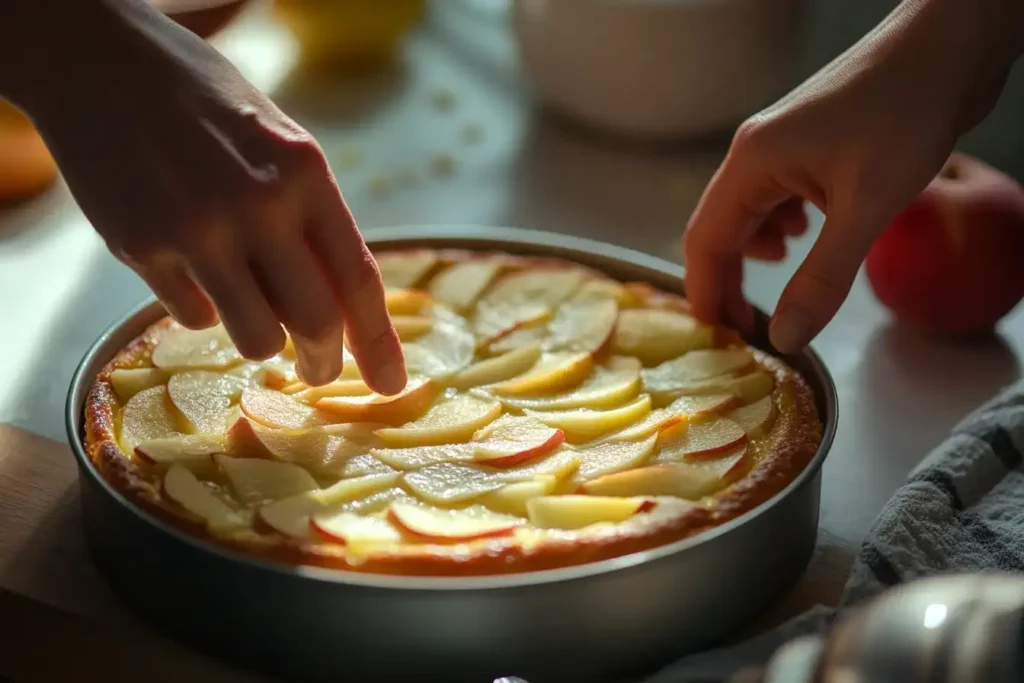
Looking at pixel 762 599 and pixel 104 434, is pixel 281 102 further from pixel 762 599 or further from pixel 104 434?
pixel 762 599

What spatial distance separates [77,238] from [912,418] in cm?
144

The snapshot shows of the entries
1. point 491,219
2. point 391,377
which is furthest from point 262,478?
point 491,219

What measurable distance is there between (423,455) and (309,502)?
0.16 meters

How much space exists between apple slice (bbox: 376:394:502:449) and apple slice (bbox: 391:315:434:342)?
0.52 ft

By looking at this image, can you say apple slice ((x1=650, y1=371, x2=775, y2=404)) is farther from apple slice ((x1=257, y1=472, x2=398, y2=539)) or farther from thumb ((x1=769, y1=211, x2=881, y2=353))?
apple slice ((x1=257, y1=472, x2=398, y2=539))

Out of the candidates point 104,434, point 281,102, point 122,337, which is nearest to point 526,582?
point 104,434

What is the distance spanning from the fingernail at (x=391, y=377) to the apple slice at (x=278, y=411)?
12 centimetres

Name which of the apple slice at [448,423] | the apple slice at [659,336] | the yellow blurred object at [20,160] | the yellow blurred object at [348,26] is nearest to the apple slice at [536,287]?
the apple slice at [659,336]

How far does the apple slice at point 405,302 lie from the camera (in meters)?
1.72

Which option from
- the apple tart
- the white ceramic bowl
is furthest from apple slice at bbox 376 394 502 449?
the white ceramic bowl

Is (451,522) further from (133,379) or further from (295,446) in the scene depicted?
(133,379)

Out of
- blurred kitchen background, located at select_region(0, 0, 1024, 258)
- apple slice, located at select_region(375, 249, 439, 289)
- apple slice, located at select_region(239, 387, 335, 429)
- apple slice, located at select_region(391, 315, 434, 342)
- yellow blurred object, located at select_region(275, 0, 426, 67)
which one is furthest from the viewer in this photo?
yellow blurred object, located at select_region(275, 0, 426, 67)

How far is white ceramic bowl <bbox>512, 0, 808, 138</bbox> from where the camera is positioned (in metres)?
2.29

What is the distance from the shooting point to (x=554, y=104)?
101 inches
